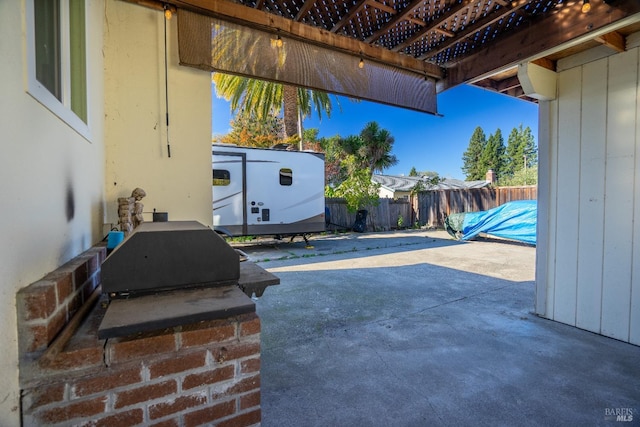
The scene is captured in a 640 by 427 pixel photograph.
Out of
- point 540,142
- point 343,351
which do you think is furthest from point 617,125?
point 343,351

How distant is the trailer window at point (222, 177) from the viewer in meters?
7.29

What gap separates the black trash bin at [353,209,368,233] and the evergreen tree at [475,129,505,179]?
33.1 m

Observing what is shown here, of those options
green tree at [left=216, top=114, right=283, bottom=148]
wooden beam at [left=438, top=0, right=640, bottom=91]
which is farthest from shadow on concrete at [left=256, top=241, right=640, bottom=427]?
green tree at [left=216, top=114, right=283, bottom=148]

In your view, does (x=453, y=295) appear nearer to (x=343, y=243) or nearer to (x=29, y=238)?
(x=29, y=238)

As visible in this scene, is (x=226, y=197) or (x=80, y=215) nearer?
(x=80, y=215)

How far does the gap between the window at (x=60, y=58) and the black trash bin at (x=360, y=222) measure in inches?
414

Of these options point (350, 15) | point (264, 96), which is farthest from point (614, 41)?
point (264, 96)

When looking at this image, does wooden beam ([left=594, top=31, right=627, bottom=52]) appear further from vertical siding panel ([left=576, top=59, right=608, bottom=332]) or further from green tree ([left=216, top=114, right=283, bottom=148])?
green tree ([left=216, top=114, right=283, bottom=148])

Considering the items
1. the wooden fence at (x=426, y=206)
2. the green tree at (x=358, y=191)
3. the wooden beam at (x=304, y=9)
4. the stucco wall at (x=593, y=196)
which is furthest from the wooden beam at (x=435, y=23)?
the wooden fence at (x=426, y=206)

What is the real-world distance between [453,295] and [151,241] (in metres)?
3.90

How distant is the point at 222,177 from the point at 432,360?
20.8 ft

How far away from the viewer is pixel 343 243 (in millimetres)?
9133

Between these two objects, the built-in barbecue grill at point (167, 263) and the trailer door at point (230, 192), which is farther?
the trailer door at point (230, 192)

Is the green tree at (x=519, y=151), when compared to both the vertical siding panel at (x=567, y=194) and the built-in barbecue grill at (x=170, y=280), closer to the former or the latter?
the vertical siding panel at (x=567, y=194)
